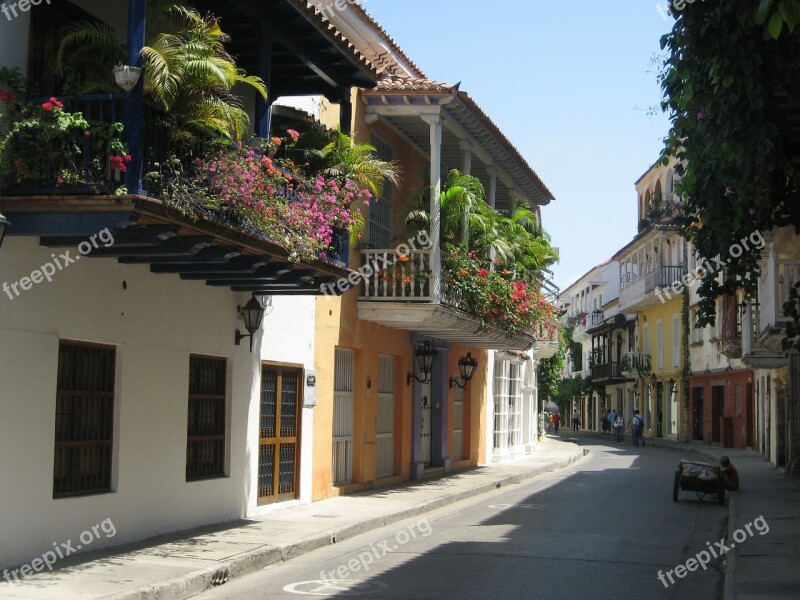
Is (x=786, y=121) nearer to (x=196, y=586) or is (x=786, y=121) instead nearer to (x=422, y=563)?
(x=422, y=563)

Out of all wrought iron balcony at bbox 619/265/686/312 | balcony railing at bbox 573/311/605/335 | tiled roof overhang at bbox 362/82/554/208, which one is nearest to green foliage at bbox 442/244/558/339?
tiled roof overhang at bbox 362/82/554/208

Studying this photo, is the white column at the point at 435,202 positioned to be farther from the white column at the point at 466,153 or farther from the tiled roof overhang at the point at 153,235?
Answer: the tiled roof overhang at the point at 153,235

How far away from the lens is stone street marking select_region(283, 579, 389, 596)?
9281 mm

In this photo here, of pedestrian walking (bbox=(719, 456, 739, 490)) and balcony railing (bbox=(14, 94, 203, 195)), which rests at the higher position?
balcony railing (bbox=(14, 94, 203, 195))

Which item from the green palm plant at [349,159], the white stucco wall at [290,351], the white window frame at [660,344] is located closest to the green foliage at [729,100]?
the green palm plant at [349,159]

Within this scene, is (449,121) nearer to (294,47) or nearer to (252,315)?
(294,47)

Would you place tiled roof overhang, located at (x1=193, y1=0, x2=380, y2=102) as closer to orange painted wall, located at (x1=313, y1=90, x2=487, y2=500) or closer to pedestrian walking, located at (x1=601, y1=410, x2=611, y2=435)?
orange painted wall, located at (x1=313, y1=90, x2=487, y2=500)

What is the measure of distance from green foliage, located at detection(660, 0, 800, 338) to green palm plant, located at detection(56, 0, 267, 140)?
165 inches

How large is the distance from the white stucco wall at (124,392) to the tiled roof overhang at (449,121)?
18.3ft

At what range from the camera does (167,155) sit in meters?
9.47

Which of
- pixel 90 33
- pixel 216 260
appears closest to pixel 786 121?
pixel 216 260

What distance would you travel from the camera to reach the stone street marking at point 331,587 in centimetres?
928

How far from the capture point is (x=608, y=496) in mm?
19500

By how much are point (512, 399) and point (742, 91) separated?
78.6ft
